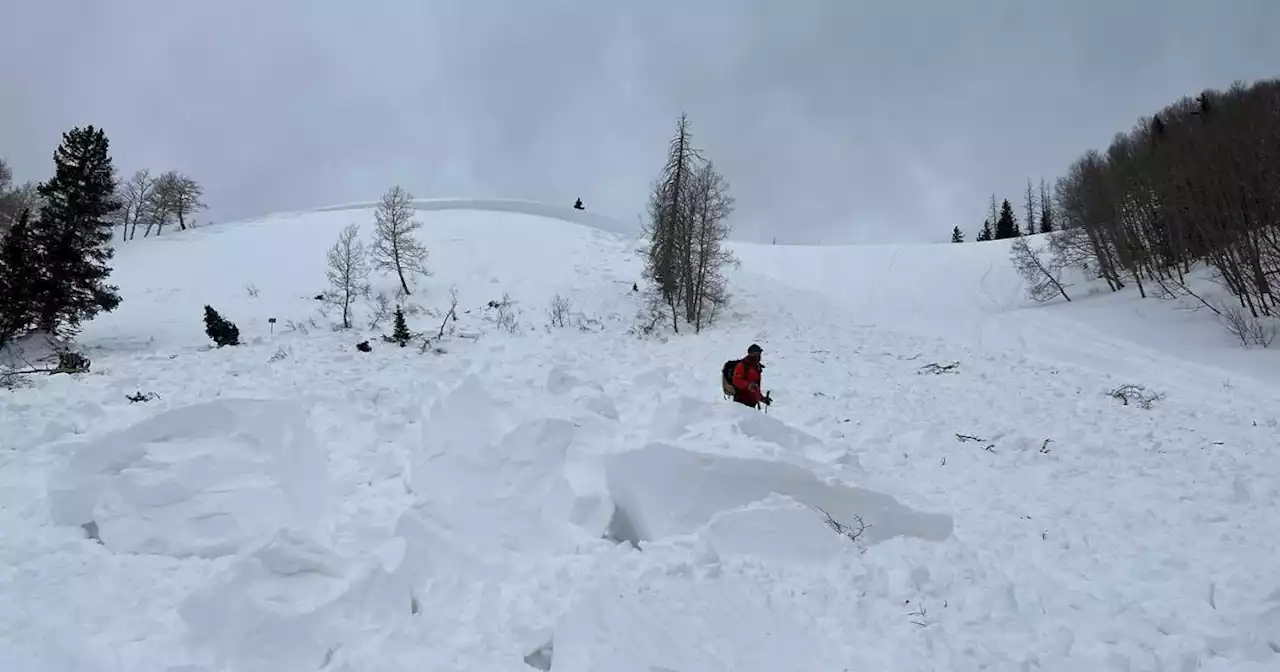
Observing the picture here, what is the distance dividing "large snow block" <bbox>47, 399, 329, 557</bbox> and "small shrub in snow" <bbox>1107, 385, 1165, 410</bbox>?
1352 cm

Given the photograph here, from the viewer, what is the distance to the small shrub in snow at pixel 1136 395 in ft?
38.3

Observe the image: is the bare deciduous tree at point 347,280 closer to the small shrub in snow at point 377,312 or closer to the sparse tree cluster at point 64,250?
the small shrub in snow at point 377,312

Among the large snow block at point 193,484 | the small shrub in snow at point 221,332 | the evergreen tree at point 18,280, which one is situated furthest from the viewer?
the evergreen tree at point 18,280

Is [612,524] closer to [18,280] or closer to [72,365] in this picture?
[72,365]

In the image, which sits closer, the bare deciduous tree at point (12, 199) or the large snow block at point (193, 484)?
the large snow block at point (193, 484)

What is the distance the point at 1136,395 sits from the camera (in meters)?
12.4

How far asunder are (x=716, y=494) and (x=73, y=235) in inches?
951

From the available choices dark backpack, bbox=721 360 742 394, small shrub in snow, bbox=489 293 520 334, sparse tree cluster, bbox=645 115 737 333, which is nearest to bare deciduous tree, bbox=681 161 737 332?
sparse tree cluster, bbox=645 115 737 333

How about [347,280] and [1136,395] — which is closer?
[1136,395]

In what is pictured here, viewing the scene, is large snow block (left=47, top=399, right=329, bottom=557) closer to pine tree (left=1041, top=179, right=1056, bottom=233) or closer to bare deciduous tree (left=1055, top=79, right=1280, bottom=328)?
bare deciduous tree (left=1055, top=79, right=1280, bottom=328)

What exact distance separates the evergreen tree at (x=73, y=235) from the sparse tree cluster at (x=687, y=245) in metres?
18.9

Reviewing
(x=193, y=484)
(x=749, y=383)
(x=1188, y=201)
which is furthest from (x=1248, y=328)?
(x=193, y=484)

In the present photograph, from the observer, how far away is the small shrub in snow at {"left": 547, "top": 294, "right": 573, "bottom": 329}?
22388mm

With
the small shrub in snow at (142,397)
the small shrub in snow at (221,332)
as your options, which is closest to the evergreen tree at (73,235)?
the small shrub in snow at (221,332)
